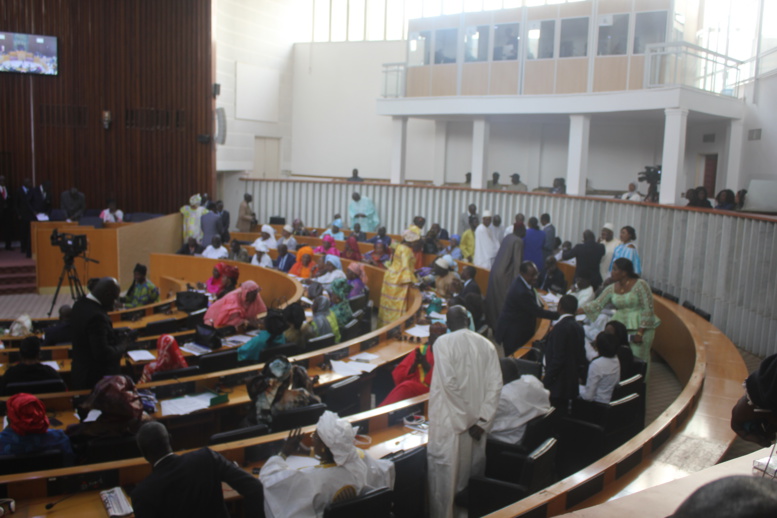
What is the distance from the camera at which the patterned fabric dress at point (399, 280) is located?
991cm

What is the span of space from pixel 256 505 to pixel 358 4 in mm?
20446

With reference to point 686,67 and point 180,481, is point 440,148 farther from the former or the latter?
point 180,481

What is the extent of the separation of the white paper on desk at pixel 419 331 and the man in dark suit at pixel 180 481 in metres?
4.18

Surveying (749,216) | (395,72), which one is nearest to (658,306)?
(749,216)

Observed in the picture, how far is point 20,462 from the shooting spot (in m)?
4.23

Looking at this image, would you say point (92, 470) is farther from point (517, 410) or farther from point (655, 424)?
point (655, 424)

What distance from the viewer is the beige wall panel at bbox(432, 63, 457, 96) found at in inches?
680

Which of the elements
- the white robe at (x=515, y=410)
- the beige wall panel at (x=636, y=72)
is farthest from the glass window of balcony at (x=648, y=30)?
the white robe at (x=515, y=410)

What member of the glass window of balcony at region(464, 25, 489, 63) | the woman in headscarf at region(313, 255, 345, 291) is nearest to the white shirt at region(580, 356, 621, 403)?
the woman in headscarf at region(313, 255, 345, 291)

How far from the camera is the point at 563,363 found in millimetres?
5719

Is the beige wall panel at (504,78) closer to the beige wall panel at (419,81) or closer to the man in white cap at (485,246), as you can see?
the beige wall panel at (419,81)

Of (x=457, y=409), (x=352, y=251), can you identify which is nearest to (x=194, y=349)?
(x=457, y=409)

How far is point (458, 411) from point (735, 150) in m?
12.7

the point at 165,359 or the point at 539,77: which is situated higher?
the point at 539,77
